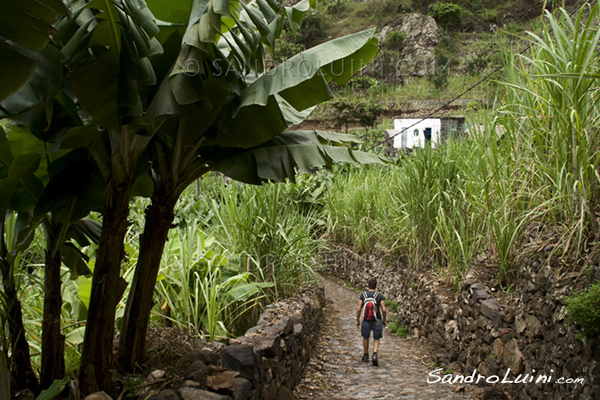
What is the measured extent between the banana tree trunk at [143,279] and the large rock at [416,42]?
129ft

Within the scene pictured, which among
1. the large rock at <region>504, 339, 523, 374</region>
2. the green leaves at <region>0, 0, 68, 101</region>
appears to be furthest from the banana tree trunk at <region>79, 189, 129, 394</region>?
the large rock at <region>504, 339, 523, 374</region>

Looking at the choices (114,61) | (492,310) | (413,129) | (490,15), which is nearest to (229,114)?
(114,61)

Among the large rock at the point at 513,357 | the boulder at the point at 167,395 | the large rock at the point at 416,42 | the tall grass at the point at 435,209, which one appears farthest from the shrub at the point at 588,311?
the large rock at the point at 416,42

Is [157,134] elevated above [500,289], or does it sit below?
above

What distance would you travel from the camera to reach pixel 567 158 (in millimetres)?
3752

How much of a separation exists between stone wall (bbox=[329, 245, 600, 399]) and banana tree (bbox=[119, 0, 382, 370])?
205 cm

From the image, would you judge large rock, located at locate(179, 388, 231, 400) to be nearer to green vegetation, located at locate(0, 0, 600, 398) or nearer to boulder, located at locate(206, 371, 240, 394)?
boulder, located at locate(206, 371, 240, 394)

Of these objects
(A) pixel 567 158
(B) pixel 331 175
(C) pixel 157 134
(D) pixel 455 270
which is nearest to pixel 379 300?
(D) pixel 455 270

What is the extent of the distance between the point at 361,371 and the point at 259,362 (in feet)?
7.94

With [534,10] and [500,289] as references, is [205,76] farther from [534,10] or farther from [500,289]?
[534,10]

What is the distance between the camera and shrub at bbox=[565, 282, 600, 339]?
9.72ft

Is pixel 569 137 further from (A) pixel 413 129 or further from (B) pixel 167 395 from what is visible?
(A) pixel 413 129

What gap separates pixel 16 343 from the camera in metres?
2.48

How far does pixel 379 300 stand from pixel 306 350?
1.17 meters
